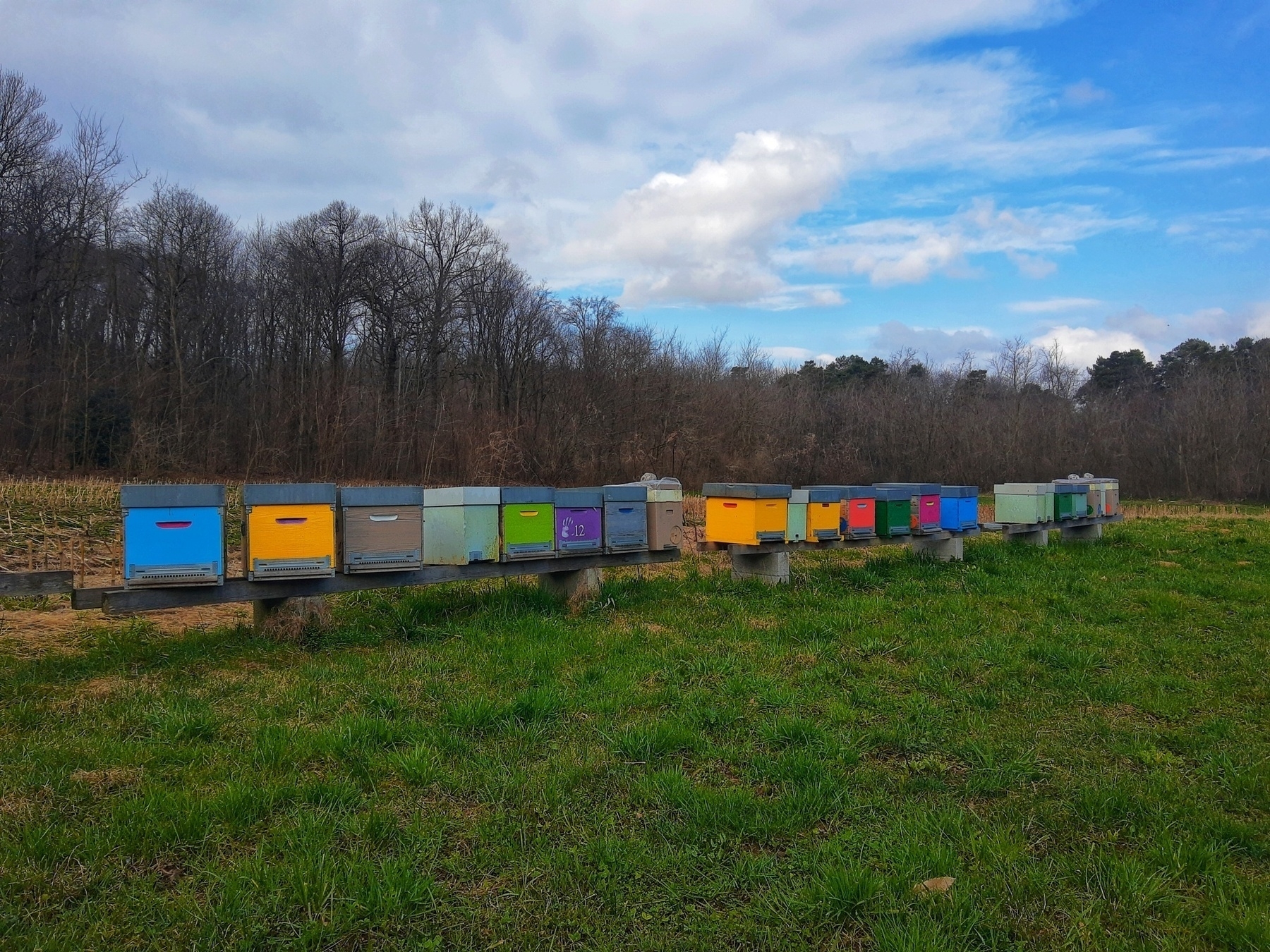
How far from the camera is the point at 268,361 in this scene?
37375mm

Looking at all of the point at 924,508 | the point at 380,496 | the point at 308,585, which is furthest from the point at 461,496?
the point at 924,508

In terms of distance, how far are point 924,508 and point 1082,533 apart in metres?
6.70

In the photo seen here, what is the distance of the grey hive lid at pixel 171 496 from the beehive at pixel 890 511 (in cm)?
817

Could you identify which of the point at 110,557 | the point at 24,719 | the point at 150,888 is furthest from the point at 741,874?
the point at 110,557

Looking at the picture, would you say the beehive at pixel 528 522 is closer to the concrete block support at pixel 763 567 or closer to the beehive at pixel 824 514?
the concrete block support at pixel 763 567

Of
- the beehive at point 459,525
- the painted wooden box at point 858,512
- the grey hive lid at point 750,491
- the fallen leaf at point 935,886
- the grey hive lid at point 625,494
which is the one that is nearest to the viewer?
the fallen leaf at point 935,886

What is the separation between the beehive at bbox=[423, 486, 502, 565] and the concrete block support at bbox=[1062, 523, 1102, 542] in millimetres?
13029

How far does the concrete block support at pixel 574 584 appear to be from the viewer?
28.2 ft

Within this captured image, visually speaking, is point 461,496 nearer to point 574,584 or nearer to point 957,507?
point 574,584

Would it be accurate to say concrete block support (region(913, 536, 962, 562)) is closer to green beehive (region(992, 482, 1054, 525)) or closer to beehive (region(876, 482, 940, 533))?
beehive (region(876, 482, 940, 533))

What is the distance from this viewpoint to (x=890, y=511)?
1105 cm

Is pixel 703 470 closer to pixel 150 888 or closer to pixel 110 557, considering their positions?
pixel 110 557

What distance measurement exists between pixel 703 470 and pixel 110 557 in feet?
82.9

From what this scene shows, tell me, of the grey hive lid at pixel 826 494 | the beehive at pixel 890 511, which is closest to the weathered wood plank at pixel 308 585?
the grey hive lid at pixel 826 494
